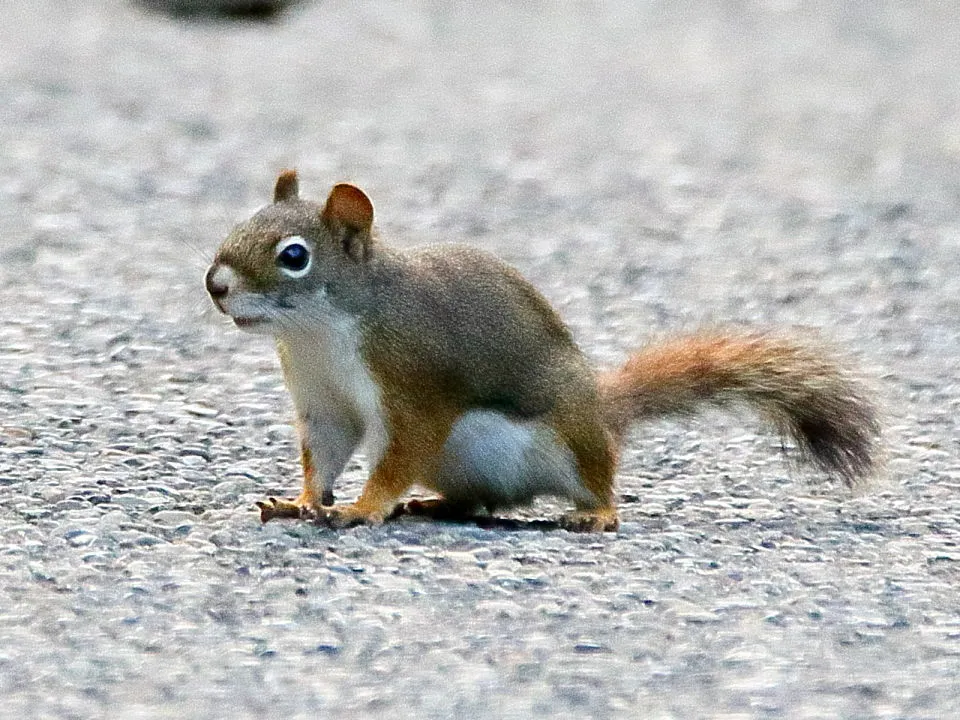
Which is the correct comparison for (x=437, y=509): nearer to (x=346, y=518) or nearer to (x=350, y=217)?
(x=346, y=518)

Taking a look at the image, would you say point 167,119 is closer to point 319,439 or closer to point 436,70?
point 436,70

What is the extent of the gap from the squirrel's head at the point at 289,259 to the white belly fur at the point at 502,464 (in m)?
0.45

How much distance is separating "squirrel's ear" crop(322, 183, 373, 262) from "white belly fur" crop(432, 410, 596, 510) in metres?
0.45

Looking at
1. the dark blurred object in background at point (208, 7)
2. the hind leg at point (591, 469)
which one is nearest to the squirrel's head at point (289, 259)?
the hind leg at point (591, 469)

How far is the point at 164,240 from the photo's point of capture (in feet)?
26.2

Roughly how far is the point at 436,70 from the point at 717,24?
11.1ft

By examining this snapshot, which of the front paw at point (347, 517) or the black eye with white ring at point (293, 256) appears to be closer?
the black eye with white ring at point (293, 256)

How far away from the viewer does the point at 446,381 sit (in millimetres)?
4438

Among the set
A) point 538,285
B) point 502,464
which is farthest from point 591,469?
point 538,285

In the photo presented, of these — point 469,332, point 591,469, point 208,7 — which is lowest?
point 591,469

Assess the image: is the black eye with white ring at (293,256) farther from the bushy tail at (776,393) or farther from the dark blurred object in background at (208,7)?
the dark blurred object in background at (208,7)

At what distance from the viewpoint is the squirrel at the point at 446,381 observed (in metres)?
4.34

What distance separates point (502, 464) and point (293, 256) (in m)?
0.69

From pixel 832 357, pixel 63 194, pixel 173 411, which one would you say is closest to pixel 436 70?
pixel 63 194
